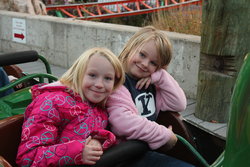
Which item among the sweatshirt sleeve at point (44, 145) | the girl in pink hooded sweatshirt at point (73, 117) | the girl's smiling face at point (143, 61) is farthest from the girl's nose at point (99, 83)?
the girl's smiling face at point (143, 61)

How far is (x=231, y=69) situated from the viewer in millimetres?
3555

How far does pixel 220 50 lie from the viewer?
11.4ft

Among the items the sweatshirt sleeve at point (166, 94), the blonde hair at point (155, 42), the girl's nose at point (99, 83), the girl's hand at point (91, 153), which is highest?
the blonde hair at point (155, 42)

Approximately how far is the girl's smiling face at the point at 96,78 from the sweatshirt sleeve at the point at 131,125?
5.5 inches

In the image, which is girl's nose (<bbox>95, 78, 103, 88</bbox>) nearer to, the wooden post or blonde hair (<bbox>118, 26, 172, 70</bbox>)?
blonde hair (<bbox>118, 26, 172, 70</bbox>)

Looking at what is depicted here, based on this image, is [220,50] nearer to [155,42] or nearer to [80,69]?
[155,42]

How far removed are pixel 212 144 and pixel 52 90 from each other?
2.97 ft

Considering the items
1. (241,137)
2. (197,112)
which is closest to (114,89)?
(241,137)

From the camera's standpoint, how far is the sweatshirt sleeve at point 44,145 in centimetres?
152

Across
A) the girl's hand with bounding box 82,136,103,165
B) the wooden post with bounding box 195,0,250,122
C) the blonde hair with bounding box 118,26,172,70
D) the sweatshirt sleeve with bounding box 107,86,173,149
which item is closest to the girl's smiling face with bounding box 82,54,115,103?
the sweatshirt sleeve with bounding box 107,86,173,149

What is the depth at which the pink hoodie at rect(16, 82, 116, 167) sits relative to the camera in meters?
1.53

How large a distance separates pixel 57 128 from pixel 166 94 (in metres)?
0.80

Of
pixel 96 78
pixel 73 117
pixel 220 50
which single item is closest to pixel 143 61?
pixel 96 78

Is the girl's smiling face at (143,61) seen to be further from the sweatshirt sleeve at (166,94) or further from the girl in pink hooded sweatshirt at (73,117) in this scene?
the girl in pink hooded sweatshirt at (73,117)
